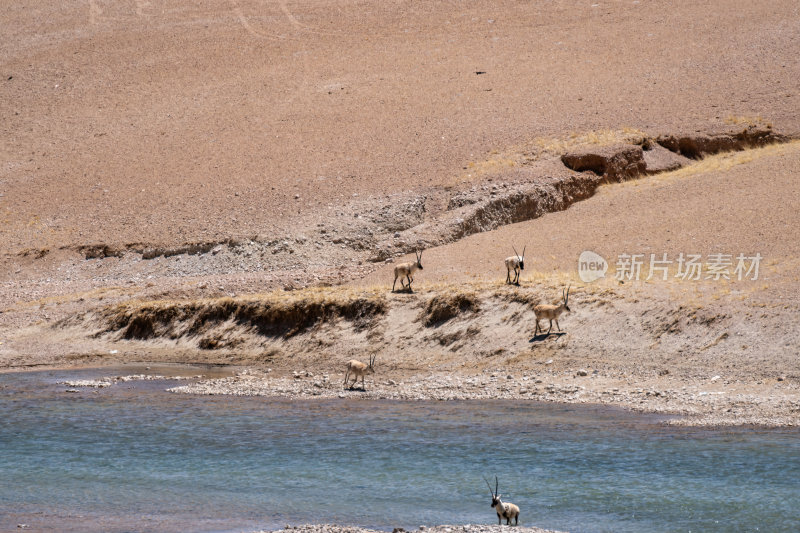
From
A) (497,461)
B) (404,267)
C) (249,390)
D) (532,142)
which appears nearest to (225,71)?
(532,142)

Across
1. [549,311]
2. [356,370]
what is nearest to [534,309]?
[549,311]

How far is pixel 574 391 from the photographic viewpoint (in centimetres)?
1931

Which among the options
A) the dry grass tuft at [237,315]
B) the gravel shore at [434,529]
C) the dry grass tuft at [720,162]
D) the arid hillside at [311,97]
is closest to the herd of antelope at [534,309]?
the dry grass tuft at [237,315]

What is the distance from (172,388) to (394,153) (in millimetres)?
19003

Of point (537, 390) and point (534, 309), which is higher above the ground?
point (534, 309)

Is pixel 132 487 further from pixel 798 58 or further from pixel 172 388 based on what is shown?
pixel 798 58

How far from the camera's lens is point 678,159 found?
1479 inches

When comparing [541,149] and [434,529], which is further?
[541,149]

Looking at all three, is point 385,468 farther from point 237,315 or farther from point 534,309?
point 237,315

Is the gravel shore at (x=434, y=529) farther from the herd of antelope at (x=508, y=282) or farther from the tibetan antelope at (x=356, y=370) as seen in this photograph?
the tibetan antelope at (x=356, y=370)

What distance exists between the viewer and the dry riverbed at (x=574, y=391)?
16.8 metres

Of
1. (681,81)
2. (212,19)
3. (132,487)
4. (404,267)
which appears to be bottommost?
(132,487)

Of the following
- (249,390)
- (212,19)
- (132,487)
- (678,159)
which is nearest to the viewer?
(132,487)

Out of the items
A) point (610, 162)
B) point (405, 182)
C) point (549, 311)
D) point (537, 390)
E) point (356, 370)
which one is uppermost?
point (610, 162)
